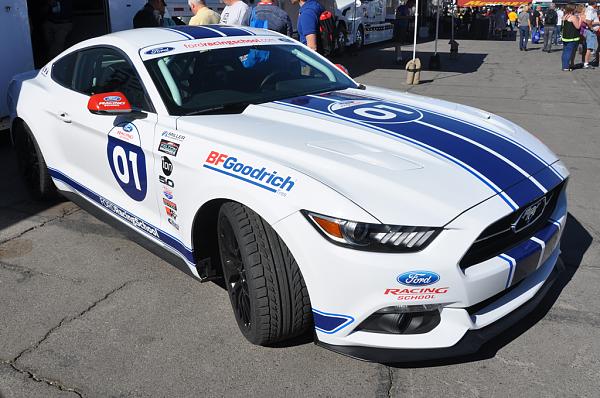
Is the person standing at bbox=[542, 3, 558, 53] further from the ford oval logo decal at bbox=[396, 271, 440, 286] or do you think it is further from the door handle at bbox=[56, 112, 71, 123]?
the ford oval logo decal at bbox=[396, 271, 440, 286]

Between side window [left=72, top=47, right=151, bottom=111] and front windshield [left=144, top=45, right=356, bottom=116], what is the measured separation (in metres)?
0.17

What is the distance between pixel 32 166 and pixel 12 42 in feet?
10.7

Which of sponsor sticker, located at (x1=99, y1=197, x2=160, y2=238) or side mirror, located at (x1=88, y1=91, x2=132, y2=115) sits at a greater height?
side mirror, located at (x1=88, y1=91, x2=132, y2=115)

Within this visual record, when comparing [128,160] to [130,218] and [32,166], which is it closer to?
[130,218]

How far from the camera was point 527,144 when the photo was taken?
3266mm

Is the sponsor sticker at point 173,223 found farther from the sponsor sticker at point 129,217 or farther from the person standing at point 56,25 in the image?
the person standing at point 56,25

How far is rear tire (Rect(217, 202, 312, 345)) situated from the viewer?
105 inches

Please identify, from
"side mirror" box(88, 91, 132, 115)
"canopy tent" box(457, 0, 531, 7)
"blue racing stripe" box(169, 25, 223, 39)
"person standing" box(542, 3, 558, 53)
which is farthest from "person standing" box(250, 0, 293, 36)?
"person standing" box(542, 3, 558, 53)

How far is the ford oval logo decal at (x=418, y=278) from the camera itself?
2422 millimetres

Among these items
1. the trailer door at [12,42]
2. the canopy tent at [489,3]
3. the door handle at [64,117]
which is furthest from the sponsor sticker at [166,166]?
the canopy tent at [489,3]

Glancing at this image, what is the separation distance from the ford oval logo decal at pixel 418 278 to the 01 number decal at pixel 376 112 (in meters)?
1.14

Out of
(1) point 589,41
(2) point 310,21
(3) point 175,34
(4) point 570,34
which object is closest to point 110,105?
(3) point 175,34

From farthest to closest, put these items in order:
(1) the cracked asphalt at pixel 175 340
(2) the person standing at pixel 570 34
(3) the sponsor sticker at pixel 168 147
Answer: (2) the person standing at pixel 570 34, (3) the sponsor sticker at pixel 168 147, (1) the cracked asphalt at pixel 175 340

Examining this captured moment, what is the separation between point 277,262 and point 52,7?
917cm
